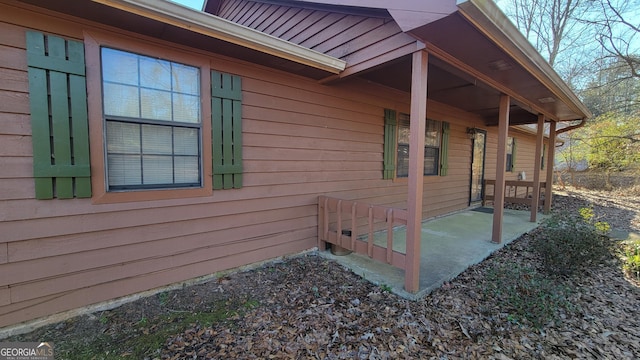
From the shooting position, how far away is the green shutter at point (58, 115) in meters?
1.96

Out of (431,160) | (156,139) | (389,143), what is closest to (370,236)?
(389,143)

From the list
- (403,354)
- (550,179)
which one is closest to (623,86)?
(550,179)

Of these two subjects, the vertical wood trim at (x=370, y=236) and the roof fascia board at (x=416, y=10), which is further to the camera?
the vertical wood trim at (x=370, y=236)

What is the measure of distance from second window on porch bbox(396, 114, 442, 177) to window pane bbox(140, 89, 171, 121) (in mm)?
3833

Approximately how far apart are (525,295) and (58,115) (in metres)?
4.36

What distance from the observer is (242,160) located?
3023 millimetres

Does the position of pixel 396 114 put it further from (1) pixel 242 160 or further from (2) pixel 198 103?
(2) pixel 198 103

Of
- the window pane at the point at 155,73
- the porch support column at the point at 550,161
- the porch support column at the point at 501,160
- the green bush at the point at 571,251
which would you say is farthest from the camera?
the porch support column at the point at 550,161

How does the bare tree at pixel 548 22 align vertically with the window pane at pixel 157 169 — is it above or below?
above

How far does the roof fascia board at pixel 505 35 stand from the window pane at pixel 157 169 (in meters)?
2.88

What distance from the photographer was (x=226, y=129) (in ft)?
9.37

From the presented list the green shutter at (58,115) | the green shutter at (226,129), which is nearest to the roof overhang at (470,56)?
the green shutter at (226,129)

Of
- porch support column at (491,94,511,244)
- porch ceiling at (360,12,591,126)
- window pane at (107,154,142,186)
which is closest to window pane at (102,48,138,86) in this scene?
window pane at (107,154,142,186)

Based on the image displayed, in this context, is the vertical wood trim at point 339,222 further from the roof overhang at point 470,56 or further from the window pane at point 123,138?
the window pane at point 123,138
